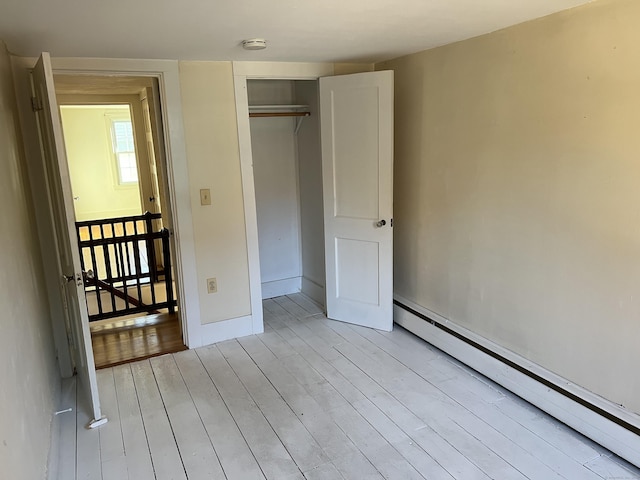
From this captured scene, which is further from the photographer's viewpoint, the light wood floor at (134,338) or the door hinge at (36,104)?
the light wood floor at (134,338)

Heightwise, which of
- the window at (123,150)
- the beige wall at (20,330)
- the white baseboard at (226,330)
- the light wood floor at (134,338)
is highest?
the window at (123,150)

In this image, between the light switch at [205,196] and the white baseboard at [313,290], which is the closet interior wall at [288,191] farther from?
the light switch at [205,196]

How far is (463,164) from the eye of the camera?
2893 millimetres

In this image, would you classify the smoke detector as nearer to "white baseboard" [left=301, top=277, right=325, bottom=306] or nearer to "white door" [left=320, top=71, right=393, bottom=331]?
"white door" [left=320, top=71, right=393, bottom=331]

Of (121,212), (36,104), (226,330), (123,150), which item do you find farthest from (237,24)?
(121,212)

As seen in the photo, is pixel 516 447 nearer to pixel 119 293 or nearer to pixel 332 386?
pixel 332 386

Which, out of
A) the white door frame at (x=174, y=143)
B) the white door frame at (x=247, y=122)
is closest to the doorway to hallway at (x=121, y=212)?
the white door frame at (x=174, y=143)

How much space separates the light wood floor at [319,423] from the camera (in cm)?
216

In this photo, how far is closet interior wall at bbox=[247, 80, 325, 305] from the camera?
13.5 feet

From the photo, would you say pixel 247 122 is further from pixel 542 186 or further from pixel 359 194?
pixel 542 186

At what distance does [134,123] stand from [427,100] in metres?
3.75

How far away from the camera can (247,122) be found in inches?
133

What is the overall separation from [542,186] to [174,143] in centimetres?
234

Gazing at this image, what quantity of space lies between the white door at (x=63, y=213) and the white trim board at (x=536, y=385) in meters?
2.22
